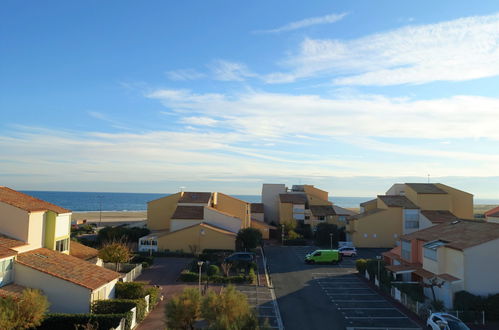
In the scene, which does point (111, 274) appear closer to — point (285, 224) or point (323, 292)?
point (323, 292)

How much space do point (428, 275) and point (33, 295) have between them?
79.6 ft

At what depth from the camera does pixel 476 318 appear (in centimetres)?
2245

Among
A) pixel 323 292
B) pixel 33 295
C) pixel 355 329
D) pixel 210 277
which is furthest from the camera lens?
pixel 210 277

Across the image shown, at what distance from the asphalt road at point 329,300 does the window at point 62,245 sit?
16393 millimetres

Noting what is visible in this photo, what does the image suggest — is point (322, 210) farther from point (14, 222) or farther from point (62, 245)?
point (14, 222)

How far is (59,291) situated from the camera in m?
21.7

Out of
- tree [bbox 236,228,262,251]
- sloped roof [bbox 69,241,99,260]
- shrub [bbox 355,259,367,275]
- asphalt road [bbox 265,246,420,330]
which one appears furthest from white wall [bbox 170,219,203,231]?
shrub [bbox 355,259,367,275]

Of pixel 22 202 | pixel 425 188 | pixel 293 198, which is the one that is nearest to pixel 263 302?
pixel 22 202

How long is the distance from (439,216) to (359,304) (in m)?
29.5

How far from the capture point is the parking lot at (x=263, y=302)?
2249 cm

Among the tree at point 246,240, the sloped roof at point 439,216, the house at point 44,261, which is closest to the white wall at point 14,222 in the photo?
the house at point 44,261

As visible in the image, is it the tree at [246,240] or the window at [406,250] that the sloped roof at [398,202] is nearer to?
the window at [406,250]

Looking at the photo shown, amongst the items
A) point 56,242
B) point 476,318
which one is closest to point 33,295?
point 56,242

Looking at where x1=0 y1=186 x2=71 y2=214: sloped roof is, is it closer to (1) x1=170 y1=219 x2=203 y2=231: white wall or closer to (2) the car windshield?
(1) x1=170 y1=219 x2=203 y2=231: white wall
